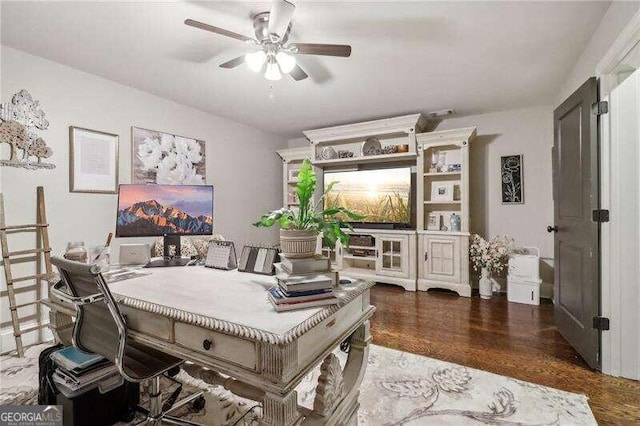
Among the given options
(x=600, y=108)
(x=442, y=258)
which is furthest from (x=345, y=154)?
(x=600, y=108)

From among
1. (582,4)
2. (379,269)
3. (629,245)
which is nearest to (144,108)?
(379,269)

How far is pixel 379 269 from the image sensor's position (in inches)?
165

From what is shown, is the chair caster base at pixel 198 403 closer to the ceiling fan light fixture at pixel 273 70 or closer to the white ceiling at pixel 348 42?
the ceiling fan light fixture at pixel 273 70

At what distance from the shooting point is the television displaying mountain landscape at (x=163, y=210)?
1.69 meters

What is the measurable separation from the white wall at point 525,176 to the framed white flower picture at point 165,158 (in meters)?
3.79

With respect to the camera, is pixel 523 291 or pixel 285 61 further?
pixel 523 291

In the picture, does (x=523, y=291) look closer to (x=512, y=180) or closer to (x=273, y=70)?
(x=512, y=180)

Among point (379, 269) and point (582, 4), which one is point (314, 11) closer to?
point (582, 4)

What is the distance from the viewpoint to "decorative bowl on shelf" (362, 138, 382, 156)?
4.24m

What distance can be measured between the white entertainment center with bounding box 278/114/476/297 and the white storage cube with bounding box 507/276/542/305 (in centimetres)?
47

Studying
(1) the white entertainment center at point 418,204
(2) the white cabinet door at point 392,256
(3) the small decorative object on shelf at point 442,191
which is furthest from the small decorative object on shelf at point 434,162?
(2) the white cabinet door at point 392,256

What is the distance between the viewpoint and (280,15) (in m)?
1.64

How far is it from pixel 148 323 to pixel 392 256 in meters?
3.51

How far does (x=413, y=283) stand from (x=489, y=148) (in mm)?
2233
